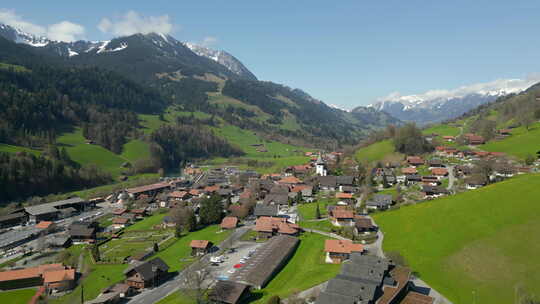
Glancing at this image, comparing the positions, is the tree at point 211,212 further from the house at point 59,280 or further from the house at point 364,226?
the house at point 364,226

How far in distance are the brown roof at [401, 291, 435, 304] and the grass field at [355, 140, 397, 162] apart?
86.6 metres

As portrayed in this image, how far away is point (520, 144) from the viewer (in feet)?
323

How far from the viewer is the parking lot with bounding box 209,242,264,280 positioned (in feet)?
155

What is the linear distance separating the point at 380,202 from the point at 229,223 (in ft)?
109

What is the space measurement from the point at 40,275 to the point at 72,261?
6822 mm

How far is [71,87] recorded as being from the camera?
199m

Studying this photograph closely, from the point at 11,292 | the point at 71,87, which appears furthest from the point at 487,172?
the point at 71,87

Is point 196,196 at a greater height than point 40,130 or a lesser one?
lesser

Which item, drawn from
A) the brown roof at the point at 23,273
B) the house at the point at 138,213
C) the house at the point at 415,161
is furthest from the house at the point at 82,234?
the house at the point at 415,161

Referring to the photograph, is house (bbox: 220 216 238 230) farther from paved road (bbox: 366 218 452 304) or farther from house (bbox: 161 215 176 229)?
paved road (bbox: 366 218 452 304)

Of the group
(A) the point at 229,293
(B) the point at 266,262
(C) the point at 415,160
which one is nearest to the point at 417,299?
(A) the point at 229,293

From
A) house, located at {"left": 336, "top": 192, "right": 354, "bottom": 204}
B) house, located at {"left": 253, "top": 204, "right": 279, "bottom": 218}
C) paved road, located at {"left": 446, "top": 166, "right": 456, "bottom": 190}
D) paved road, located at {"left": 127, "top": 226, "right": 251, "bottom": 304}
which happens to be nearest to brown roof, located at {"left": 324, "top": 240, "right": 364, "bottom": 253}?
paved road, located at {"left": 127, "top": 226, "right": 251, "bottom": 304}

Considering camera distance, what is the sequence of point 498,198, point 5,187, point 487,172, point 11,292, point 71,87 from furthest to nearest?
point 71,87
point 5,187
point 487,172
point 498,198
point 11,292

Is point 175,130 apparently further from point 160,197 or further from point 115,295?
point 115,295
